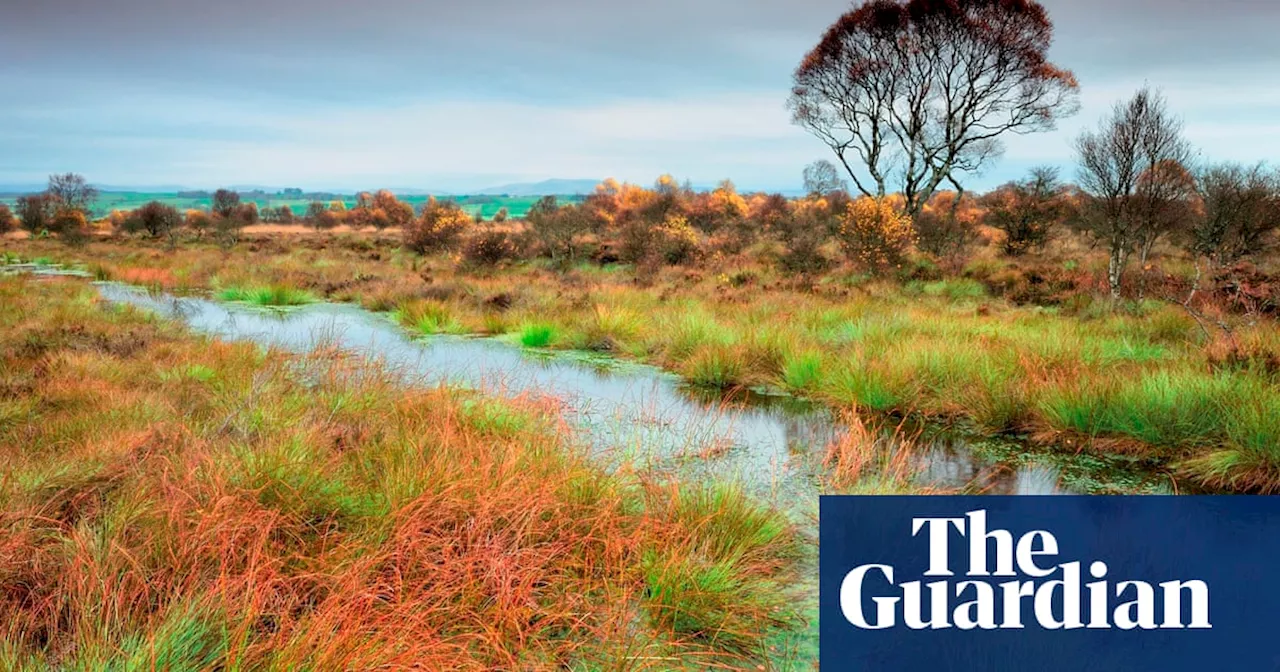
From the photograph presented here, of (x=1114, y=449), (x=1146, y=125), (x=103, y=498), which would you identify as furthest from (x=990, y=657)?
(x=1146, y=125)

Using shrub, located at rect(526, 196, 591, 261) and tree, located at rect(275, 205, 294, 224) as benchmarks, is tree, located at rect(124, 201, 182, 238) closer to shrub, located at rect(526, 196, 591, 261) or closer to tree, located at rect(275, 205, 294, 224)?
tree, located at rect(275, 205, 294, 224)

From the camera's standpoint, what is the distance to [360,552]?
3.35 metres

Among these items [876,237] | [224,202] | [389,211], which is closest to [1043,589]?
[876,237]

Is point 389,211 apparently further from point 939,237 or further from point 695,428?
point 695,428

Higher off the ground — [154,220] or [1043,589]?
[154,220]

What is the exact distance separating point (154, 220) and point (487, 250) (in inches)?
1315

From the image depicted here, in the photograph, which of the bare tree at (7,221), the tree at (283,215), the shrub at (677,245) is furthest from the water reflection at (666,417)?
the tree at (283,215)

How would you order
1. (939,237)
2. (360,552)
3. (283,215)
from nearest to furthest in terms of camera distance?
(360,552)
(939,237)
(283,215)

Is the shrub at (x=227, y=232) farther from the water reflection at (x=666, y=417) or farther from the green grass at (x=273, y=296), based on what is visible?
the water reflection at (x=666, y=417)

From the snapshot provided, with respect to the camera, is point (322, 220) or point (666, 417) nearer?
point (666, 417)

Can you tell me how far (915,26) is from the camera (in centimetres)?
2084

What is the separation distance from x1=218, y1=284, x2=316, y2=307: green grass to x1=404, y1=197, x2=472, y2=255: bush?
9570 millimetres

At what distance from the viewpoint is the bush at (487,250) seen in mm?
21203

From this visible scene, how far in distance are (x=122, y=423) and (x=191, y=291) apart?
15018 millimetres
